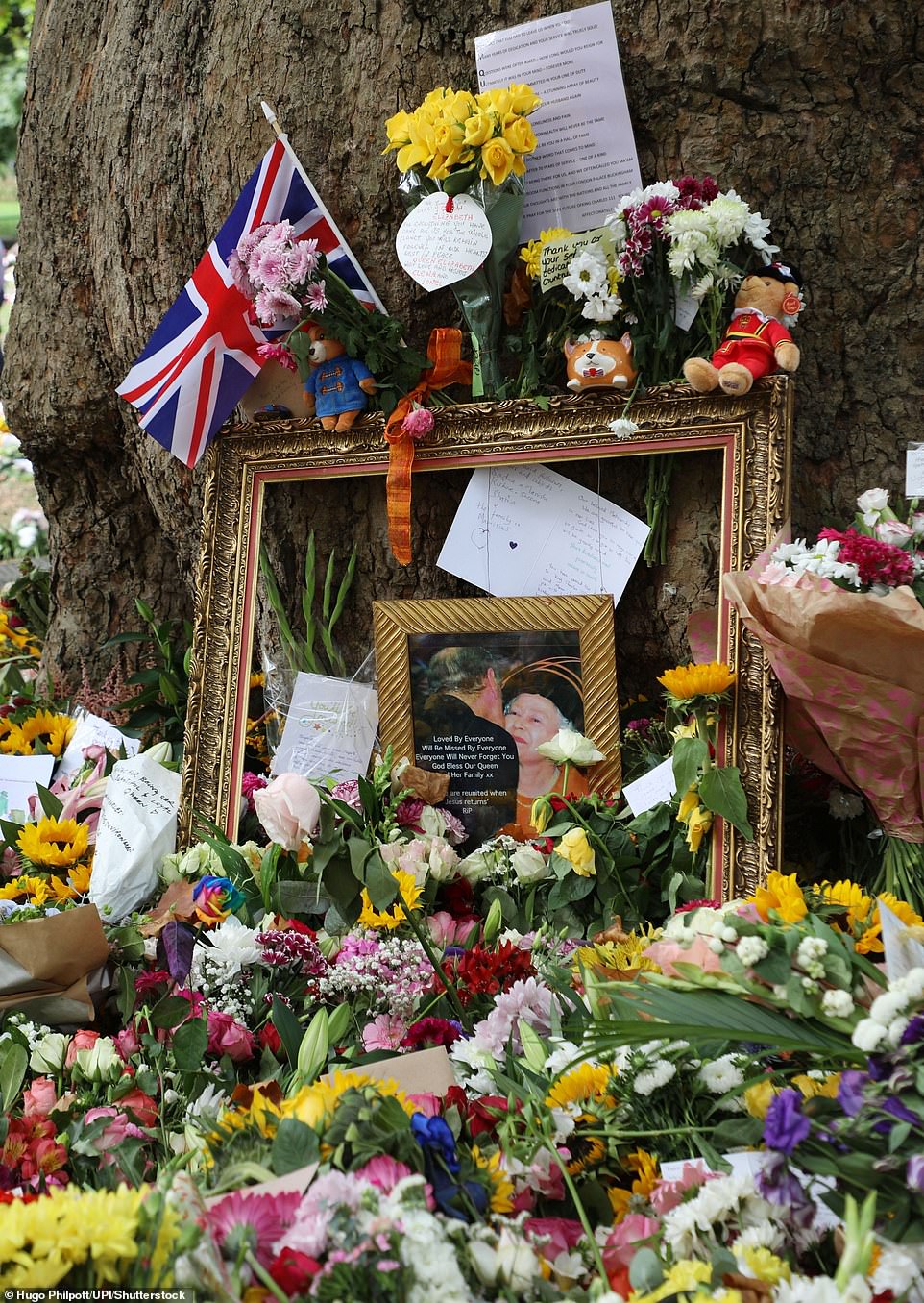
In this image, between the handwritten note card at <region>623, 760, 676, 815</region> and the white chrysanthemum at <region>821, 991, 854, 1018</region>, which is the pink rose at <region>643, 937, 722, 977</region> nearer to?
the white chrysanthemum at <region>821, 991, 854, 1018</region>

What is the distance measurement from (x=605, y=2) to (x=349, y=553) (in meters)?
1.05

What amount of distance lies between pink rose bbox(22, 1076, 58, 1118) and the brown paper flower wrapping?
17cm

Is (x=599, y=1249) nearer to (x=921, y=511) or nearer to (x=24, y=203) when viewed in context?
(x=921, y=511)

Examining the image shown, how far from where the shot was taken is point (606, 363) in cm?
167

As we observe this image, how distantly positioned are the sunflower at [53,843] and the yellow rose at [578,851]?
90cm

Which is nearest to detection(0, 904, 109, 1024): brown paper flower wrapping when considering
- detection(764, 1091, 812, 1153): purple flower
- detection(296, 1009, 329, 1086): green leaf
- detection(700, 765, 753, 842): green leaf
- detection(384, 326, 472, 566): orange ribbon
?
detection(296, 1009, 329, 1086): green leaf

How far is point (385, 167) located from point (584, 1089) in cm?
159

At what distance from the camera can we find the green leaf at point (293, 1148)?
95cm

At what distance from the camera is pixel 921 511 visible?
70.2 inches

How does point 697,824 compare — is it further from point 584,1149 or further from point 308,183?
point 308,183

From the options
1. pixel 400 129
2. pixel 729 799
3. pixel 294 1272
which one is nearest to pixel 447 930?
pixel 729 799

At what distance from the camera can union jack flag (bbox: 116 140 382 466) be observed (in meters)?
1.86

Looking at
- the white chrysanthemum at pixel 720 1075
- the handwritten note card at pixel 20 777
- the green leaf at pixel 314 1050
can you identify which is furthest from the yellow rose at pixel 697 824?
the handwritten note card at pixel 20 777

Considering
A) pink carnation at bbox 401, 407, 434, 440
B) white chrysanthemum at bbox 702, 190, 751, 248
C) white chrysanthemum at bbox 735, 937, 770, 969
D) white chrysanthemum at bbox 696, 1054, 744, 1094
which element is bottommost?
white chrysanthemum at bbox 696, 1054, 744, 1094
